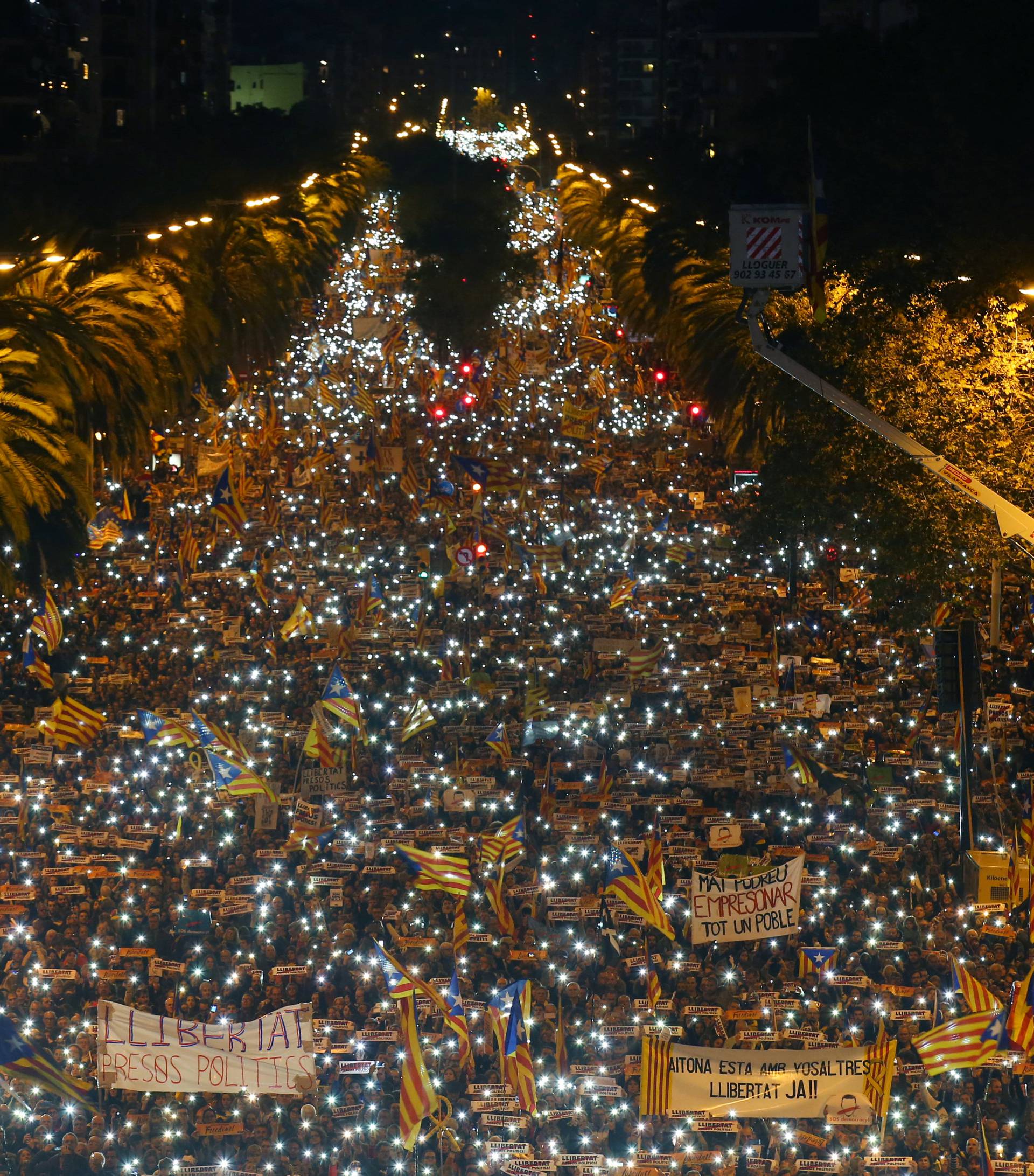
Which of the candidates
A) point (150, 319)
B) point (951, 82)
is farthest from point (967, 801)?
point (150, 319)

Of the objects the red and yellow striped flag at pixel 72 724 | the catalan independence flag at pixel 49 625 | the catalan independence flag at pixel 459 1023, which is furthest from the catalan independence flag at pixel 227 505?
the catalan independence flag at pixel 459 1023

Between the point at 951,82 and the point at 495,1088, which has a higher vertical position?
the point at 951,82

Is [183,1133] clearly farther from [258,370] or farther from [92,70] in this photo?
[92,70]

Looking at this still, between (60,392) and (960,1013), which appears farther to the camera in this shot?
(60,392)

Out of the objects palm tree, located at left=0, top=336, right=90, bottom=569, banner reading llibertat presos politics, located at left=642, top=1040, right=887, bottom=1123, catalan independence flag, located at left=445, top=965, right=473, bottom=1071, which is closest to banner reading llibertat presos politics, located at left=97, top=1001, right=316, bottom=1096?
catalan independence flag, located at left=445, top=965, right=473, bottom=1071

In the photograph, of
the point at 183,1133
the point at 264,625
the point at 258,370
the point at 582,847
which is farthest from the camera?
the point at 258,370

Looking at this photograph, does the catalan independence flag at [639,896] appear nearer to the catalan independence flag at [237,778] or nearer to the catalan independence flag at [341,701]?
the catalan independence flag at [237,778]
